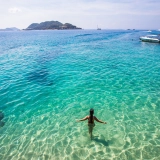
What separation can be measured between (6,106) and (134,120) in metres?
13.0

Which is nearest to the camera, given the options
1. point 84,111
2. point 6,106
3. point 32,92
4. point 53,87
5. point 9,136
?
point 9,136

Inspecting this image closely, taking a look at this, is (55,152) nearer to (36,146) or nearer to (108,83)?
(36,146)

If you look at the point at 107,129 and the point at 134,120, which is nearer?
the point at 107,129

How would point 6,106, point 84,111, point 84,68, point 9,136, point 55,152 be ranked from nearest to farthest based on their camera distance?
point 55,152 → point 9,136 → point 84,111 → point 6,106 → point 84,68

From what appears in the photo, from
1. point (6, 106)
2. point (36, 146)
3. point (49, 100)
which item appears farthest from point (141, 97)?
point (6, 106)

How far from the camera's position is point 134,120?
13367 mm

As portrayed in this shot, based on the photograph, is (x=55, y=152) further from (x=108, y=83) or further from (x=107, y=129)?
(x=108, y=83)

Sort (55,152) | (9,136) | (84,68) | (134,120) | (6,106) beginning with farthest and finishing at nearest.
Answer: (84,68), (6,106), (134,120), (9,136), (55,152)

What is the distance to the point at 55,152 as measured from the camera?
10.5 metres

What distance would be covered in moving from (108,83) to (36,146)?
1270 cm

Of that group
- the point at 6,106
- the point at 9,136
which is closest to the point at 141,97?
the point at 9,136

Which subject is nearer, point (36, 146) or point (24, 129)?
point (36, 146)

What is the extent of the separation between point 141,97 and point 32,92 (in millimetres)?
12933

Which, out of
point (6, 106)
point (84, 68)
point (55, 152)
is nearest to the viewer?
point (55, 152)
